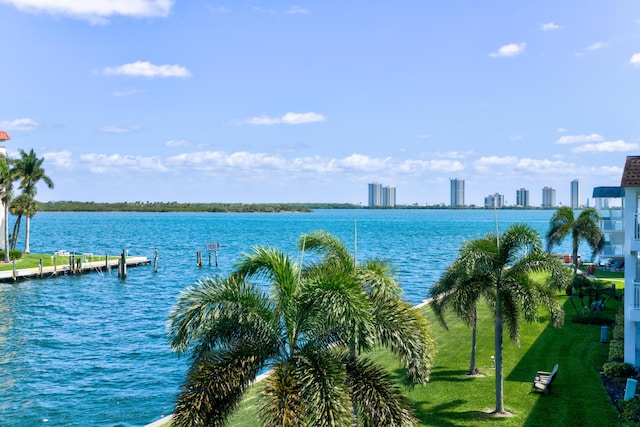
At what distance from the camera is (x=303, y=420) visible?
36.3 feet

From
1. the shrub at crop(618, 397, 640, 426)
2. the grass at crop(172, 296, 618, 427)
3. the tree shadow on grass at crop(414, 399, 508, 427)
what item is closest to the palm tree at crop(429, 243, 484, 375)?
the grass at crop(172, 296, 618, 427)

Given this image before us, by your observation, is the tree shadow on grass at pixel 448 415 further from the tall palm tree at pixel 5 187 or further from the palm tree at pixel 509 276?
the tall palm tree at pixel 5 187

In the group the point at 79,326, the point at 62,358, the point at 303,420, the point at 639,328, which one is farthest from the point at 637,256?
the point at 79,326

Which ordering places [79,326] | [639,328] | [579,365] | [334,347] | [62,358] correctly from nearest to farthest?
[334,347] < [639,328] < [579,365] < [62,358] < [79,326]

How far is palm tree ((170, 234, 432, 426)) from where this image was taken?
1136cm

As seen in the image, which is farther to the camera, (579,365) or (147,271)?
(147,271)

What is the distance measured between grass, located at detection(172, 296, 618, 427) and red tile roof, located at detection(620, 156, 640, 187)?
6.72 metres

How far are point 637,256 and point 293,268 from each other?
14921 millimetres

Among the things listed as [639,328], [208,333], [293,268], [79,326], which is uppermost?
[293,268]

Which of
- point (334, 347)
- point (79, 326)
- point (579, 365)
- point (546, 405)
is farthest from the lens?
point (79, 326)

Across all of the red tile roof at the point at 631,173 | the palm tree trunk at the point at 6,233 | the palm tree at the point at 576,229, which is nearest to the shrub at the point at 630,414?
the red tile roof at the point at 631,173

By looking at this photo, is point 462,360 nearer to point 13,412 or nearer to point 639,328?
point 639,328

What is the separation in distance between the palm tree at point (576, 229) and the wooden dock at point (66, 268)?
45.6 metres

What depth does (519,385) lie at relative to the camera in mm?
21078
